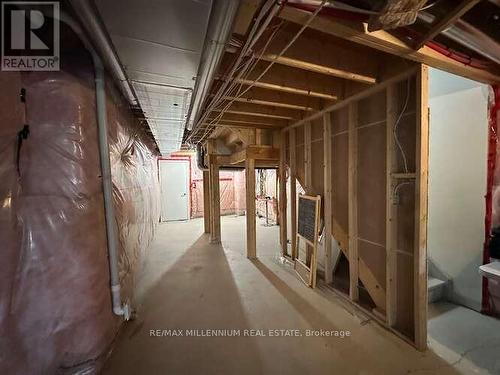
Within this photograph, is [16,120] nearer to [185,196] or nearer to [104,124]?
[104,124]

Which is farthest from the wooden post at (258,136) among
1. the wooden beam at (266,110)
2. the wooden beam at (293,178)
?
the wooden beam at (266,110)

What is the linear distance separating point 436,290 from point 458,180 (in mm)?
1141

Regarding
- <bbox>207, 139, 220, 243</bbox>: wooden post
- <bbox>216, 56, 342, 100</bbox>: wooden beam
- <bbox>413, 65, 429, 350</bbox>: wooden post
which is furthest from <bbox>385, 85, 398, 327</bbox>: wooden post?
<bbox>207, 139, 220, 243</bbox>: wooden post

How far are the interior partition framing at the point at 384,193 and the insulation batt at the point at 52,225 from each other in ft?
7.15

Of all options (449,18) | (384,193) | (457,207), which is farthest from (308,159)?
(449,18)

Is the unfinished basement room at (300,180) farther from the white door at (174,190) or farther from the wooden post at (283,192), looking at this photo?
Result: the white door at (174,190)

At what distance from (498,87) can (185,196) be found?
6869 mm

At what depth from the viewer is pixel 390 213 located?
1880 mm

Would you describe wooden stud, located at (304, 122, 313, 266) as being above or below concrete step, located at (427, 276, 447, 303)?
above

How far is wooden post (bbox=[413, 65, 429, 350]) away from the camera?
5.31ft

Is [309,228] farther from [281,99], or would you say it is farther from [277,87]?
[277,87]

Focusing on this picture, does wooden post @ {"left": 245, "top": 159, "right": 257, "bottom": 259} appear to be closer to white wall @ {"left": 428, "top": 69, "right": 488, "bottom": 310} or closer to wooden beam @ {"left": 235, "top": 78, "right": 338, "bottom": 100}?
wooden beam @ {"left": 235, "top": 78, "right": 338, "bottom": 100}

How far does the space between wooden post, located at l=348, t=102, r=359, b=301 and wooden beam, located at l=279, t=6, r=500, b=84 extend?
2.38 feet

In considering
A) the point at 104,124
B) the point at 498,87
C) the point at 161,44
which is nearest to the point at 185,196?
the point at 104,124
